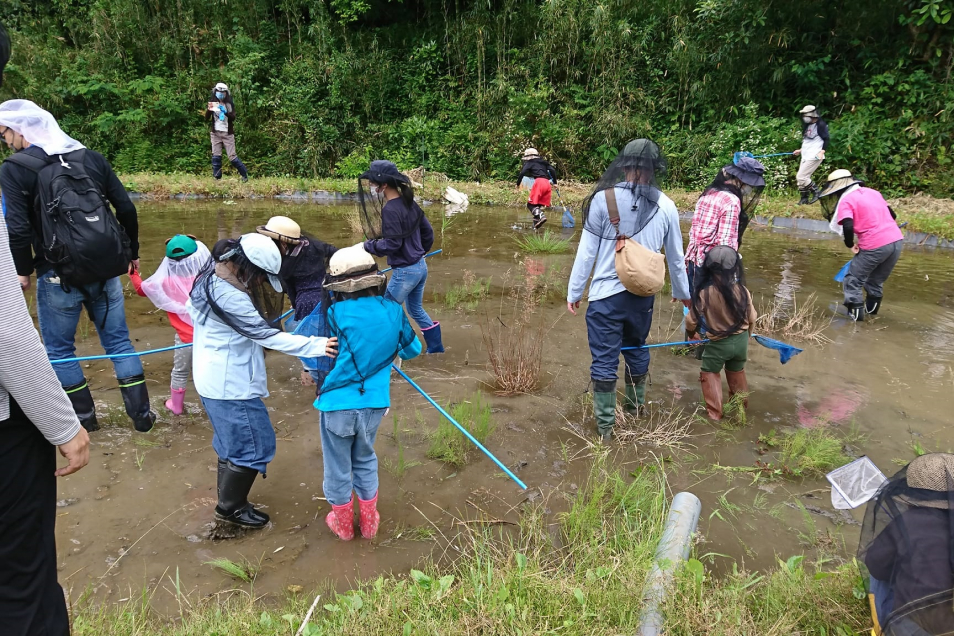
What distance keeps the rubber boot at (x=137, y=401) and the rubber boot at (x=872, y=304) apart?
22.2 ft

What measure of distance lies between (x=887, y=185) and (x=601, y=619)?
1333 centimetres

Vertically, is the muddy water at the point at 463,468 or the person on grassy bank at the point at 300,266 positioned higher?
the person on grassy bank at the point at 300,266

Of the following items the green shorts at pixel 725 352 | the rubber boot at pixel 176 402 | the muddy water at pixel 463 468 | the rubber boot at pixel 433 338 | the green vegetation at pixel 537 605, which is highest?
the green shorts at pixel 725 352

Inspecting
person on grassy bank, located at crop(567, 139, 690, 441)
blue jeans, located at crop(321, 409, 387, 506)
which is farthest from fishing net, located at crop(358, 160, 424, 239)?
blue jeans, located at crop(321, 409, 387, 506)

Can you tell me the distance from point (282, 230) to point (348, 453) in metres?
1.50

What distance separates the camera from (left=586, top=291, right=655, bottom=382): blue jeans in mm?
3846

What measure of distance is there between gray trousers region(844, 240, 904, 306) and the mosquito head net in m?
6.77

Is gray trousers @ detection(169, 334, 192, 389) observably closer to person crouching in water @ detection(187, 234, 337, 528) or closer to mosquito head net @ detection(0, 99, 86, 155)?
person crouching in water @ detection(187, 234, 337, 528)

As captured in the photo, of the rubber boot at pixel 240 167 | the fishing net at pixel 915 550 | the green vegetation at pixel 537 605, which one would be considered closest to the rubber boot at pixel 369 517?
the green vegetation at pixel 537 605

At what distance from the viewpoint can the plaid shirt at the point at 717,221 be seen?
15.1ft

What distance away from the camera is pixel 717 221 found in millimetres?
4625

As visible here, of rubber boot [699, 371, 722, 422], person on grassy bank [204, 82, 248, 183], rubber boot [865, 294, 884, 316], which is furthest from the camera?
person on grassy bank [204, 82, 248, 183]

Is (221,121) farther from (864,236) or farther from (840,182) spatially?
(864,236)

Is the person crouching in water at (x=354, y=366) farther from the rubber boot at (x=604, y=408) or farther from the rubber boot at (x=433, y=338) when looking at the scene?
the rubber boot at (x=433, y=338)
